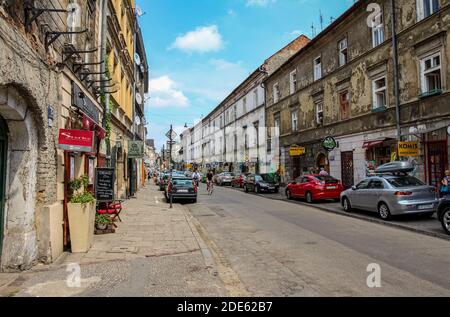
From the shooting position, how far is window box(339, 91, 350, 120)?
835 inches

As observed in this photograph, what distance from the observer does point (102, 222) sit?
9.91 metres

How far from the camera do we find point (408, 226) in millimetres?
10734

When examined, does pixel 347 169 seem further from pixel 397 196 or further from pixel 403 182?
pixel 397 196

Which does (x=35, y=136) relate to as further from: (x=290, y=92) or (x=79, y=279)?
(x=290, y=92)

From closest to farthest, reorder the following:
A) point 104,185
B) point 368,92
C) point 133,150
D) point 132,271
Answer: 1. point 132,271
2. point 104,185
3. point 368,92
4. point 133,150

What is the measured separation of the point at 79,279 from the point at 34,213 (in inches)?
66.3

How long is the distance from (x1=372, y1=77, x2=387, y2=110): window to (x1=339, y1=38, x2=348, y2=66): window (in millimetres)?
3680

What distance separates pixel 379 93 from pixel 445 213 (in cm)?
1035

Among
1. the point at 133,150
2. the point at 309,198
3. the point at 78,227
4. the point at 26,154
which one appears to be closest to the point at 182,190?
the point at 133,150

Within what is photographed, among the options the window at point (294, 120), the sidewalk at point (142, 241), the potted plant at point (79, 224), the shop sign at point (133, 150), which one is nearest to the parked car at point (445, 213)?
the sidewalk at point (142, 241)

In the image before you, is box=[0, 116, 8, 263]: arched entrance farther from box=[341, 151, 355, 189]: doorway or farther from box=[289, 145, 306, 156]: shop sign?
box=[289, 145, 306, 156]: shop sign

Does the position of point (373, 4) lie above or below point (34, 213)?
above

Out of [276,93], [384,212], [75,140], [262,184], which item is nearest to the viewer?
[75,140]

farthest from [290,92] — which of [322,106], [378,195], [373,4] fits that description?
[378,195]
